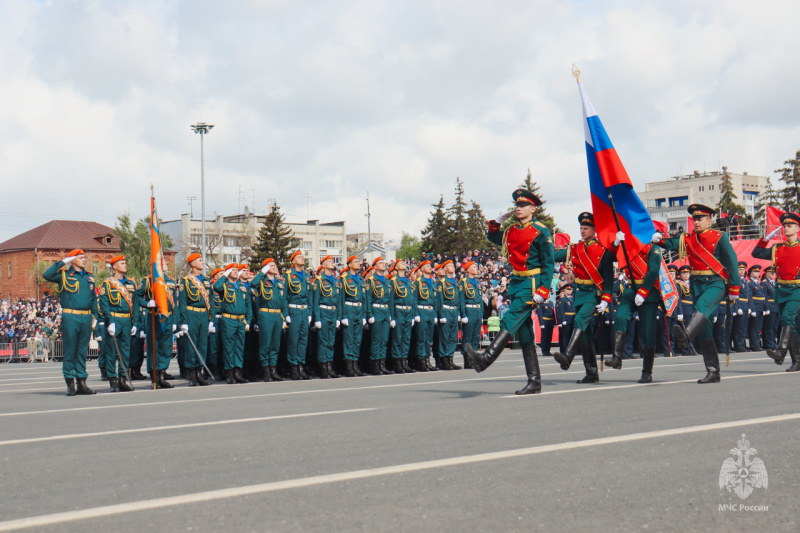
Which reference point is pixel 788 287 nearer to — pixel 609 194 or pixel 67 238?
pixel 609 194

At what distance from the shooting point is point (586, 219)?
11.7 m

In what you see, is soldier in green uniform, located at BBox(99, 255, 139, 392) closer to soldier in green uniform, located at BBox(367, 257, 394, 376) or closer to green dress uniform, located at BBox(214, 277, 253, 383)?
green dress uniform, located at BBox(214, 277, 253, 383)

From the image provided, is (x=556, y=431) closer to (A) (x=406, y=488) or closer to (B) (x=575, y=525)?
(A) (x=406, y=488)

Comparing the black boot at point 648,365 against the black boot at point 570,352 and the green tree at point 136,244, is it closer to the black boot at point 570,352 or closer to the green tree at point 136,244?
the black boot at point 570,352

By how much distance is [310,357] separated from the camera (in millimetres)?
16078

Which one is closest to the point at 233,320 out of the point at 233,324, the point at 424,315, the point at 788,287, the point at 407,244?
the point at 233,324

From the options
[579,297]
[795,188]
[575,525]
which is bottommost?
[575,525]

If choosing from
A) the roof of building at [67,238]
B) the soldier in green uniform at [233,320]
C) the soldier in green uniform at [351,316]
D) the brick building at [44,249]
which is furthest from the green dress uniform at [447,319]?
the roof of building at [67,238]

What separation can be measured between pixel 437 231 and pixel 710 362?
3021 inches

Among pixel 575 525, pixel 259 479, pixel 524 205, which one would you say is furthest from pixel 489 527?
pixel 524 205

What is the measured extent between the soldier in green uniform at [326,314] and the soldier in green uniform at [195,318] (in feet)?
5.92

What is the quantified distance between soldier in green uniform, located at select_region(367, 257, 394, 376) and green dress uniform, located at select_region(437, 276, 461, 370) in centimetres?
125

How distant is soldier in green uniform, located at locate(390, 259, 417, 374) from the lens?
1609 cm

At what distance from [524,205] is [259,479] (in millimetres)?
5517
